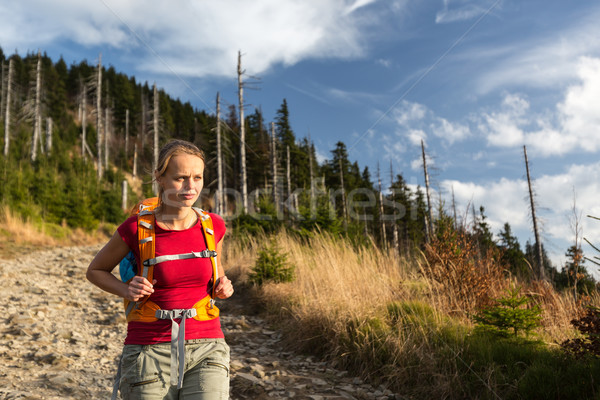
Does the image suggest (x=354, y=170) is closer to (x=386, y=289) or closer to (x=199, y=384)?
(x=386, y=289)

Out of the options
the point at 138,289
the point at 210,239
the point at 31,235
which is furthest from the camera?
the point at 31,235

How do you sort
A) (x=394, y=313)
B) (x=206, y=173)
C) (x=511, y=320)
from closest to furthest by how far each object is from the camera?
(x=511, y=320)
(x=394, y=313)
(x=206, y=173)

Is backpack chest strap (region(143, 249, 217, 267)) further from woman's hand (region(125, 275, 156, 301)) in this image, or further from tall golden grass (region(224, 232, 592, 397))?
tall golden grass (region(224, 232, 592, 397))

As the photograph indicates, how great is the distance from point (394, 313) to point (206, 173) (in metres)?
25.6

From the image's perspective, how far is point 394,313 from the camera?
16.3 feet

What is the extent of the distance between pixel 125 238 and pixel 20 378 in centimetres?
285

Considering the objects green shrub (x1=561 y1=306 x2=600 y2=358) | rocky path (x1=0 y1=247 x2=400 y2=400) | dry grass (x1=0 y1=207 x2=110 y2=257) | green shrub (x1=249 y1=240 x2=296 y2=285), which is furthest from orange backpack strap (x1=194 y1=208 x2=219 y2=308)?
dry grass (x1=0 y1=207 x2=110 y2=257)

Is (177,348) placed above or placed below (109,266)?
below

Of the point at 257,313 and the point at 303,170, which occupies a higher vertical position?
the point at 303,170

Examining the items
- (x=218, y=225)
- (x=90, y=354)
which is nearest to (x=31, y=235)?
(x=90, y=354)

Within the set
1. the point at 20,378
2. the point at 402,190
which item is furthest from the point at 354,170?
the point at 20,378

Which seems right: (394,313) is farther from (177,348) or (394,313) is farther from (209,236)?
(177,348)

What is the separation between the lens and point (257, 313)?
22.8 feet

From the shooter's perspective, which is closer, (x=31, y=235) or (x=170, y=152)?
(x=170, y=152)
